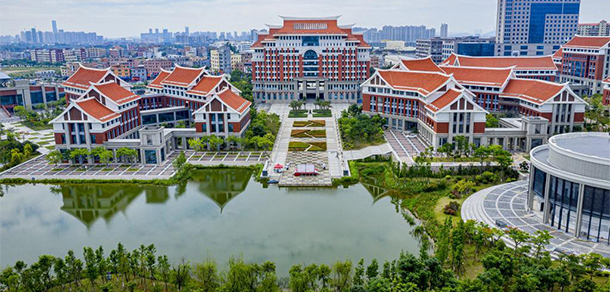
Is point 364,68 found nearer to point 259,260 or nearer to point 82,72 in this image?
point 82,72

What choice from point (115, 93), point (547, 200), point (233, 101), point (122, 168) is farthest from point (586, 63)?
point (122, 168)

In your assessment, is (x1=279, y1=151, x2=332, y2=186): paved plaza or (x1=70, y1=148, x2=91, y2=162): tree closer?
(x1=279, y1=151, x2=332, y2=186): paved plaza

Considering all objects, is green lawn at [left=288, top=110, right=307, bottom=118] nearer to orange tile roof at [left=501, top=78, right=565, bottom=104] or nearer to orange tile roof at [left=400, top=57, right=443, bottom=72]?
orange tile roof at [left=400, top=57, right=443, bottom=72]

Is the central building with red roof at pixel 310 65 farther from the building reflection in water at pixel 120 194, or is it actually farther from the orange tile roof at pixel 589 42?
the building reflection in water at pixel 120 194

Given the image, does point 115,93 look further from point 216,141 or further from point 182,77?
point 182,77

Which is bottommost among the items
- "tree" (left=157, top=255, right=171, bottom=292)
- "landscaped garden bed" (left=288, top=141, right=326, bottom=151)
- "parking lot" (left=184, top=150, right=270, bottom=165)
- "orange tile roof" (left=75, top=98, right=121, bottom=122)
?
"tree" (left=157, top=255, right=171, bottom=292)

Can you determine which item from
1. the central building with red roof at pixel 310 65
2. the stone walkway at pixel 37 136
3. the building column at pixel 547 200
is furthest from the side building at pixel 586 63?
the stone walkway at pixel 37 136

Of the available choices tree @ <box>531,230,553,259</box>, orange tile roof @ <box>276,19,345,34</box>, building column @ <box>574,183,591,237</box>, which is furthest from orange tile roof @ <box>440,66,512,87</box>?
tree @ <box>531,230,553,259</box>
